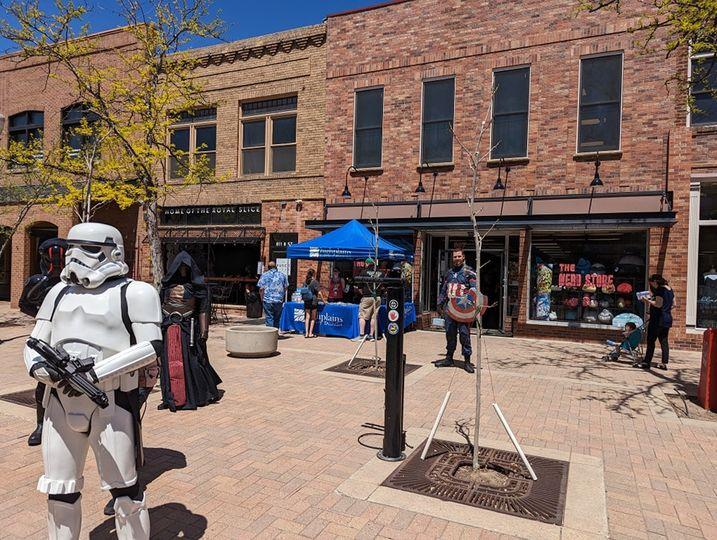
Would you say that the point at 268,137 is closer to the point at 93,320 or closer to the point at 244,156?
the point at 244,156

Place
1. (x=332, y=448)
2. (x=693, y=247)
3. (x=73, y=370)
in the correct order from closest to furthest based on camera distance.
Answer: (x=73, y=370) → (x=332, y=448) → (x=693, y=247)

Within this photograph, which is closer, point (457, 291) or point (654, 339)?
point (457, 291)

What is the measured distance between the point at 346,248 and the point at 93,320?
9.07m

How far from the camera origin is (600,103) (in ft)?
40.0

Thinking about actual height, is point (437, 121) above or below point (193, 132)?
below

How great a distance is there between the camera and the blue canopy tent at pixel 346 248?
1165 centimetres

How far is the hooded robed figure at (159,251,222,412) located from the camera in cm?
589

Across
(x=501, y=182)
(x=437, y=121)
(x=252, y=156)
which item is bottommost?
(x=501, y=182)

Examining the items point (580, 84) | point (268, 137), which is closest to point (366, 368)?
point (580, 84)

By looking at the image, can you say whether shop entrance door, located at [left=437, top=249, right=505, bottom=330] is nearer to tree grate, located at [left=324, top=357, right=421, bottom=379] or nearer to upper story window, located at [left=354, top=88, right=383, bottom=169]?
upper story window, located at [left=354, top=88, right=383, bottom=169]

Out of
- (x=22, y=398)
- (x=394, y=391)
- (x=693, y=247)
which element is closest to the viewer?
(x=394, y=391)

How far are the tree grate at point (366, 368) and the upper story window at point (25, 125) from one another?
17.4 meters

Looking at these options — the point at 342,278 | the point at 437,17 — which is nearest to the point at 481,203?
the point at 342,278

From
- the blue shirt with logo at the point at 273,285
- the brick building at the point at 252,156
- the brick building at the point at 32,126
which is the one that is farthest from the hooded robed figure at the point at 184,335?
the brick building at the point at 32,126
